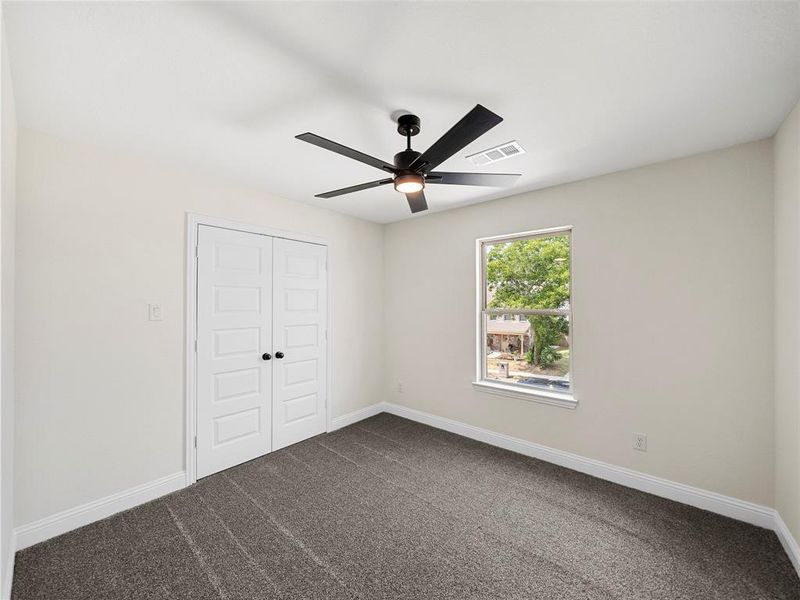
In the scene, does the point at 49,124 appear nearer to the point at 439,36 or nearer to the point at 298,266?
the point at 298,266

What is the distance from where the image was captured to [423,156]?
180 cm

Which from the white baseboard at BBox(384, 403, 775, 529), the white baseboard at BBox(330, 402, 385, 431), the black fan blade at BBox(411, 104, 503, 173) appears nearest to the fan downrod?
the black fan blade at BBox(411, 104, 503, 173)

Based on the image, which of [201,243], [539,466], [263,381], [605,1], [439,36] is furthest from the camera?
[263,381]

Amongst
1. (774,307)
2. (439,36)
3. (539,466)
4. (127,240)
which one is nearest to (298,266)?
(127,240)

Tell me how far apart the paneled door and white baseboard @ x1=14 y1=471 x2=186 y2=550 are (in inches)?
9.3

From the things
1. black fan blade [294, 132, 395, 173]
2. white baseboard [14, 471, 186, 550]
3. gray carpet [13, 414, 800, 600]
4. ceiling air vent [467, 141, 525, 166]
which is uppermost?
ceiling air vent [467, 141, 525, 166]

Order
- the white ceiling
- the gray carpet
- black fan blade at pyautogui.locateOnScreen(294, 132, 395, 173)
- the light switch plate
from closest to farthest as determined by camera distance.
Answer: the white ceiling, black fan blade at pyautogui.locateOnScreen(294, 132, 395, 173), the gray carpet, the light switch plate

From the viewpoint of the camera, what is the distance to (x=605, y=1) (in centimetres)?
124

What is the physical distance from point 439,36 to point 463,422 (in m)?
3.46

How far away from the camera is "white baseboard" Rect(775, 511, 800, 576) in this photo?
72.9 inches

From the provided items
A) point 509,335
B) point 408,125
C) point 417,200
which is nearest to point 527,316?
point 509,335

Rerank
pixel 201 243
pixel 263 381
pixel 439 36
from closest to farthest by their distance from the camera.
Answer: pixel 439 36, pixel 201 243, pixel 263 381

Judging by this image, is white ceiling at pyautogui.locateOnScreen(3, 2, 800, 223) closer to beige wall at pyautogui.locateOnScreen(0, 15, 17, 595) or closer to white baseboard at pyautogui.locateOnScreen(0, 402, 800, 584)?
beige wall at pyautogui.locateOnScreen(0, 15, 17, 595)

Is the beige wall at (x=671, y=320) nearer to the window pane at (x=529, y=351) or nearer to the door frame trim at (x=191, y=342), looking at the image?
the window pane at (x=529, y=351)
